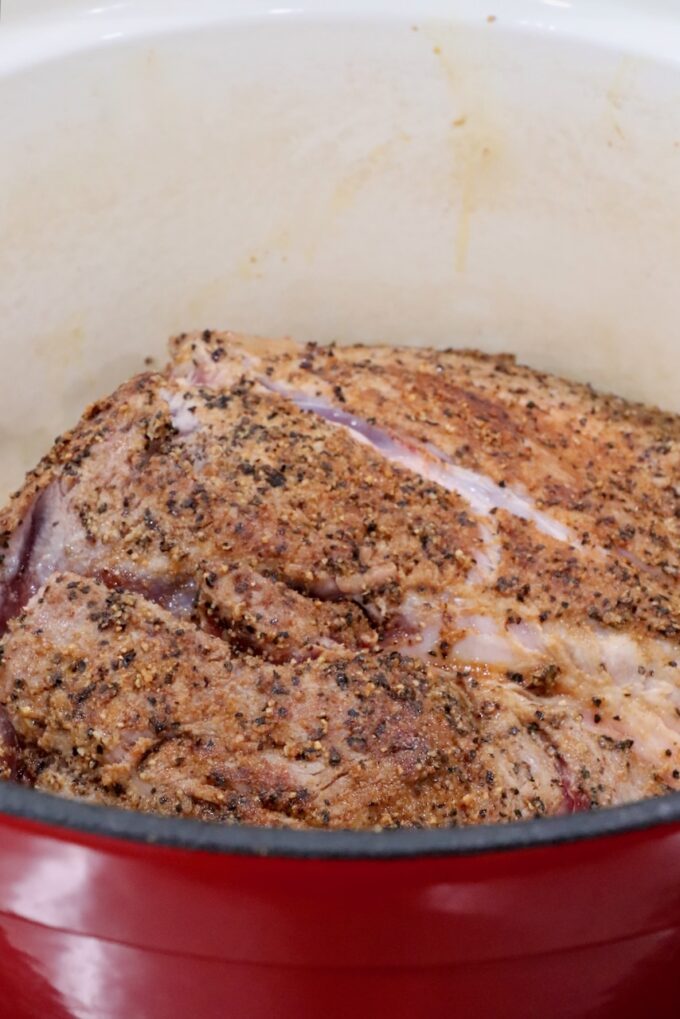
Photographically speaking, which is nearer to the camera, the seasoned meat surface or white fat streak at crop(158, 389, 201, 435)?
the seasoned meat surface

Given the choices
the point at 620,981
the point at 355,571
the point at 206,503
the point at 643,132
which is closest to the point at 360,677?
the point at 355,571

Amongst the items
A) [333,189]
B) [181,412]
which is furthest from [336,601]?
[333,189]

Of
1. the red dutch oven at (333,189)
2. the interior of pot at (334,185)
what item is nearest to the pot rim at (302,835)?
the red dutch oven at (333,189)

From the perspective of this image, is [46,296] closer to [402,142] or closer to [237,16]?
[237,16]

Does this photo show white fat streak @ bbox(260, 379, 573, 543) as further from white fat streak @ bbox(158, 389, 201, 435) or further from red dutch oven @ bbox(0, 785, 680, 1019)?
red dutch oven @ bbox(0, 785, 680, 1019)

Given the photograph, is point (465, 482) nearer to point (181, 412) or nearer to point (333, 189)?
point (181, 412)

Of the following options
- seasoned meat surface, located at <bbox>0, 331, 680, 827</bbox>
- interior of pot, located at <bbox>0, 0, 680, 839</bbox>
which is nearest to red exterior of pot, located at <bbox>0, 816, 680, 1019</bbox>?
seasoned meat surface, located at <bbox>0, 331, 680, 827</bbox>

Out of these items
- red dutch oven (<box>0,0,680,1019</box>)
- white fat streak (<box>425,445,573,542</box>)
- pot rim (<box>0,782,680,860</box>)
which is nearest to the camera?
pot rim (<box>0,782,680,860</box>)
